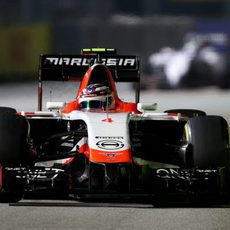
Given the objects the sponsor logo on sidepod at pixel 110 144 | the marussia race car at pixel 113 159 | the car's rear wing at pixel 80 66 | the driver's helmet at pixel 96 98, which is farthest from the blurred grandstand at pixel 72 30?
the sponsor logo on sidepod at pixel 110 144

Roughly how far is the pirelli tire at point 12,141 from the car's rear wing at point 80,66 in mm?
2856

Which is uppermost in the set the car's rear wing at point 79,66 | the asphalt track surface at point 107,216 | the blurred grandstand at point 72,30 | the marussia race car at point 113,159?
the car's rear wing at point 79,66

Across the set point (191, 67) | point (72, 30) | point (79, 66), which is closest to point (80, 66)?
point (79, 66)

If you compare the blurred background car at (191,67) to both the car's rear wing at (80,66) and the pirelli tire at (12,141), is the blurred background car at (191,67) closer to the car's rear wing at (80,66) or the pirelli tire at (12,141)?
the car's rear wing at (80,66)

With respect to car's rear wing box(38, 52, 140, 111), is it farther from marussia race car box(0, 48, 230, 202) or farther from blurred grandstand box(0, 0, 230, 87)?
blurred grandstand box(0, 0, 230, 87)

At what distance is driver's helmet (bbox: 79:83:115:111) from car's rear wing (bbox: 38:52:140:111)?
1.39 m

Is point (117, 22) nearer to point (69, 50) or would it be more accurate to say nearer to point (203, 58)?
point (69, 50)

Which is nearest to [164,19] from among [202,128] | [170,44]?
[170,44]

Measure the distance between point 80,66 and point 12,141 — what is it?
130 inches

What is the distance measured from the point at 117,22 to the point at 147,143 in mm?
33598

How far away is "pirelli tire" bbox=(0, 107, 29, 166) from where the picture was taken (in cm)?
975

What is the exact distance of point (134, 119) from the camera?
34.6ft

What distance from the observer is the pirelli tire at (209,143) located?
984 centimetres

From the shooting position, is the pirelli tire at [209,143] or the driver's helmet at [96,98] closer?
the pirelli tire at [209,143]
